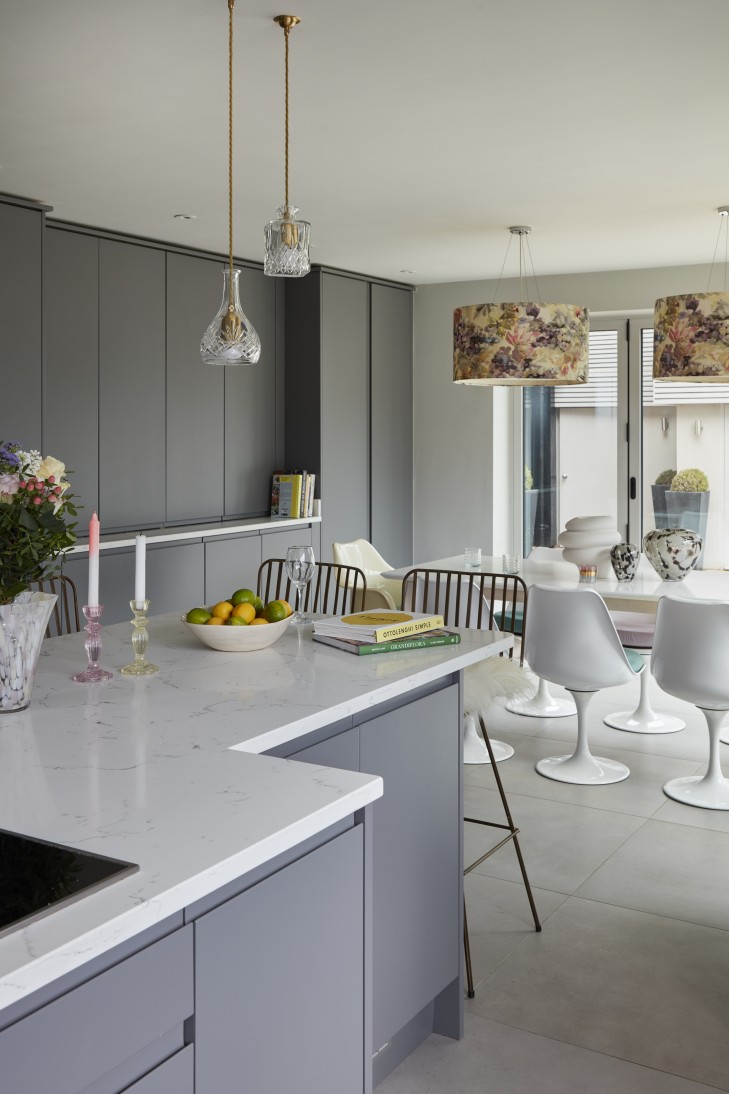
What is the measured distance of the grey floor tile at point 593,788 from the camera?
3990 millimetres

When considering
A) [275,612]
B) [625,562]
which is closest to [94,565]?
[275,612]

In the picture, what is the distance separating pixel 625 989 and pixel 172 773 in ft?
5.40

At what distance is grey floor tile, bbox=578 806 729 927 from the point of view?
3072 mm

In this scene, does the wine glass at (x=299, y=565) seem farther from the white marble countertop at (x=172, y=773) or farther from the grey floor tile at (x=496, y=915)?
the grey floor tile at (x=496, y=915)

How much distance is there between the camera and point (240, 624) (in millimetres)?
2314

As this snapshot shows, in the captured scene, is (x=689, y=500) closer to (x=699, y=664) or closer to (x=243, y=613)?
(x=699, y=664)

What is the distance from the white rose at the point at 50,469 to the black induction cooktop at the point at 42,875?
0.82 meters

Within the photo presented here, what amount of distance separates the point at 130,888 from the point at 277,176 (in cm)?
373

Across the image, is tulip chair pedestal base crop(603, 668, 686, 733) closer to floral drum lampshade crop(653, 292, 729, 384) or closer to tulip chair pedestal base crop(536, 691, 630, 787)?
tulip chair pedestal base crop(536, 691, 630, 787)

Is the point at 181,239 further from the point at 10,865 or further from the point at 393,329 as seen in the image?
the point at 10,865

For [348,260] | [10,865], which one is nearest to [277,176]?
[348,260]

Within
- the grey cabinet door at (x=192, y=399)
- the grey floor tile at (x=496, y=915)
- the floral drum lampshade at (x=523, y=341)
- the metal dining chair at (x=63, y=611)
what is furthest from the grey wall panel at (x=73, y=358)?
the grey floor tile at (x=496, y=915)

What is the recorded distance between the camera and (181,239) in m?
5.72

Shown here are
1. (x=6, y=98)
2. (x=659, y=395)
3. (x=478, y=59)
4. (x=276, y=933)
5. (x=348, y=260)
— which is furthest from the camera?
(x=659, y=395)
